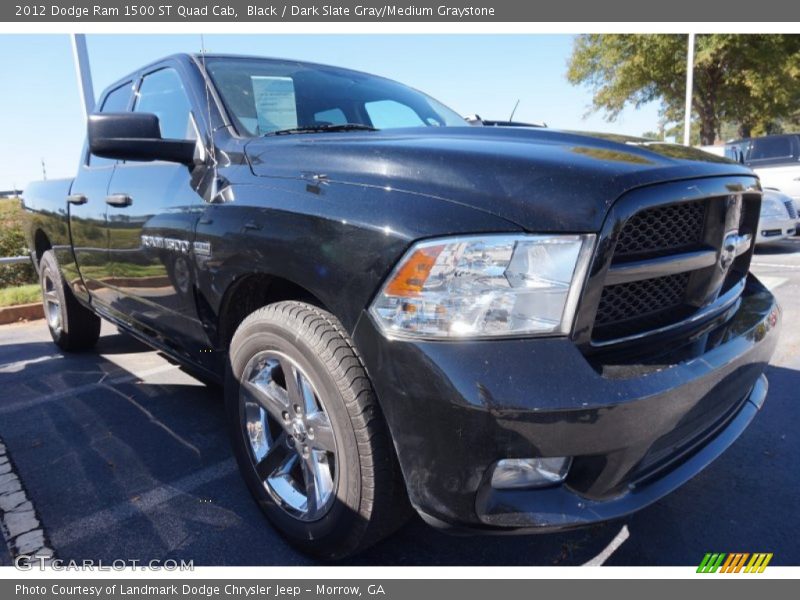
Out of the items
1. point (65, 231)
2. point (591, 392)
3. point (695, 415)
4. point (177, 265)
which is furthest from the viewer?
point (65, 231)

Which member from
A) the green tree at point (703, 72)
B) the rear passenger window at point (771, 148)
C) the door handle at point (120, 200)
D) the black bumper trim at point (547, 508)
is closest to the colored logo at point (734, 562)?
the black bumper trim at point (547, 508)

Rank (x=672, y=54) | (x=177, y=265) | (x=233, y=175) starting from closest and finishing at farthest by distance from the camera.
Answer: (x=233, y=175) → (x=177, y=265) → (x=672, y=54)

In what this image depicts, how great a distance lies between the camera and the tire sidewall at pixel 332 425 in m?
1.63

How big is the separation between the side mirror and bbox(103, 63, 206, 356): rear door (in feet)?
0.32

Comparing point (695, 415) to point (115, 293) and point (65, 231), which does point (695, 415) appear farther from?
point (65, 231)

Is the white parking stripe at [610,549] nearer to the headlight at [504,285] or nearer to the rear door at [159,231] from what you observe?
the headlight at [504,285]

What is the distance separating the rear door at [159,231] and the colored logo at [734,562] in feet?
6.98

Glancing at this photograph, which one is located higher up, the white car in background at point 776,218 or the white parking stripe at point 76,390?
the white car in background at point 776,218

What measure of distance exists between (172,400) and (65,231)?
4.83ft

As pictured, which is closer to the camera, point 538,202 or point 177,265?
point 538,202

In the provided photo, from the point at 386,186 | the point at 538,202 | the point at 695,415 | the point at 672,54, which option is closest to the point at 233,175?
the point at 386,186

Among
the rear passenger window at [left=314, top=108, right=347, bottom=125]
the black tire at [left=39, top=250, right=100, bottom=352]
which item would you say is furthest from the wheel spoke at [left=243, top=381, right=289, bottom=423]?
the black tire at [left=39, top=250, right=100, bottom=352]

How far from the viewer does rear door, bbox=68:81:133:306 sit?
3.25 meters

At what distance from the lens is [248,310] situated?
2.25 m
